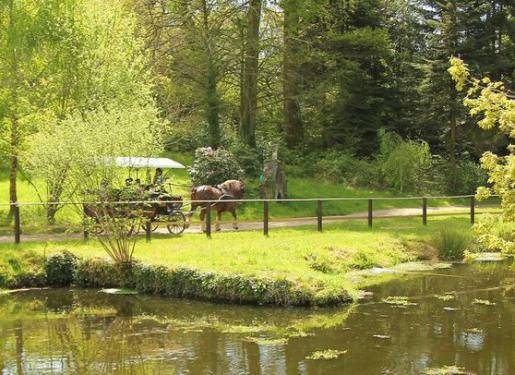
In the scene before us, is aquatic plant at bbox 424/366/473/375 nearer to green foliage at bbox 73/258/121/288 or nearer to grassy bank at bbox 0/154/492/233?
green foliage at bbox 73/258/121/288

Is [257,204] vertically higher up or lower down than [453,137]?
lower down

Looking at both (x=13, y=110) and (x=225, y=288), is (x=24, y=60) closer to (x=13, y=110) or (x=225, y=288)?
(x=13, y=110)

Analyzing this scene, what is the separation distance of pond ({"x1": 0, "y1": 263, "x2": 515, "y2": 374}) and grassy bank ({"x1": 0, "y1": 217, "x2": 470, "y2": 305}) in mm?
394

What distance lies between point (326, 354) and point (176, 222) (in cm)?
868

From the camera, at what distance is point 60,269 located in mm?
14531

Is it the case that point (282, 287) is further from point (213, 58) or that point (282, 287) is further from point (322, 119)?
point (322, 119)

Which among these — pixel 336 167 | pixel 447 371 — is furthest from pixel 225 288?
pixel 336 167

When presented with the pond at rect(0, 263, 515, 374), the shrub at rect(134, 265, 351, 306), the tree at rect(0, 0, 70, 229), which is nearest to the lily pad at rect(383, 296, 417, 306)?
the pond at rect(0, 263, 515, 374)

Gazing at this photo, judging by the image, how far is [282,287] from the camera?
12172 millimetres

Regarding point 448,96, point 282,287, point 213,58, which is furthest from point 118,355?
point 448,96

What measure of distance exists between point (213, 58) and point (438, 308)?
59.1ft

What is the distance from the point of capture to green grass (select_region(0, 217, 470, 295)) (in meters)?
12.9

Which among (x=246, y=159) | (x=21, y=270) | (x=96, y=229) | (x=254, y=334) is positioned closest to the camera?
(x=254, y=334)

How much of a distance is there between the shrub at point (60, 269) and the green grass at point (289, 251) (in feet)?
0.80
